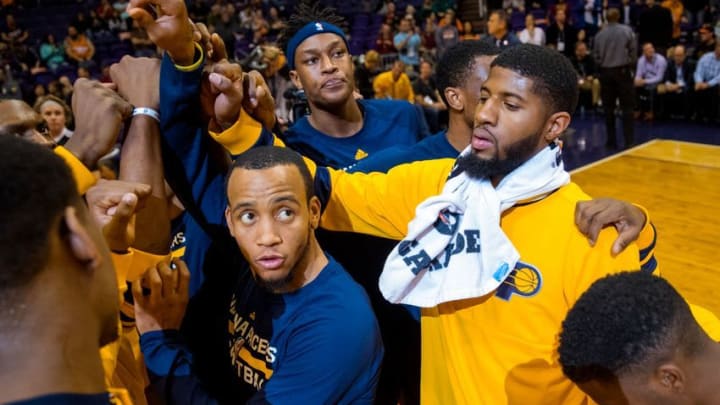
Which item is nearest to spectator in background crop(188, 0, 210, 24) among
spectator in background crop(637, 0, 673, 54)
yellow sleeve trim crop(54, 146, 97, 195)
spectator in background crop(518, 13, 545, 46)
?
spectator in background crop(518, 13, 545, 46)

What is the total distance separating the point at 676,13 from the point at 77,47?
11.4 m

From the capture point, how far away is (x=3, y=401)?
0.97 m

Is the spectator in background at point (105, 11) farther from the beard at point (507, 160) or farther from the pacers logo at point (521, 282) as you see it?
the pacers logo at point (521, 282)

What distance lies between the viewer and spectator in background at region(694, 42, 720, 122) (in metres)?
9.77

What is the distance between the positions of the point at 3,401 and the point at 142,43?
12.1m

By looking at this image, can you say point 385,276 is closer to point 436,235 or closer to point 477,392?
point 436,235

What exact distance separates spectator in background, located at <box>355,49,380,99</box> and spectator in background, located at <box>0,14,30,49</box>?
7037 millimetres

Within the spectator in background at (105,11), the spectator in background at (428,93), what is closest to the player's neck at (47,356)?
the spectator in background at (428,93)

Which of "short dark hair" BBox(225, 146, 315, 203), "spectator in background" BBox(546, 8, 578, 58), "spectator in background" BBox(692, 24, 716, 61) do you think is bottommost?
"spectator in background" BBox(692, 24, 716, 61)

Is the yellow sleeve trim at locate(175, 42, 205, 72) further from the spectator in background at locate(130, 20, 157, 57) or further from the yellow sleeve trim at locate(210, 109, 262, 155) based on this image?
the spectator in background at locate(130, 20, 157, 57)

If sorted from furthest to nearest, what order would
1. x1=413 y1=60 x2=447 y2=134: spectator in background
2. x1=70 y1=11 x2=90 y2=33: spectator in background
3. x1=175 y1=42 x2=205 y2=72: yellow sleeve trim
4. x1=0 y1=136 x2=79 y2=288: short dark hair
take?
x1=70 y1=11 x2=90 y2=33: spectator in background < x1=413 y1=60 x2=447 y2=134: spectator in background < x1=175 y1=42 x2=205 y2=72: yellow sleeve trim < x1=0 y1=136 x2=79 y2=288: short dark hair

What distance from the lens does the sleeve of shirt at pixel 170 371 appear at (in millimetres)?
1743

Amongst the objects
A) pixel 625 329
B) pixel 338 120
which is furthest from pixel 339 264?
pixel 338 120

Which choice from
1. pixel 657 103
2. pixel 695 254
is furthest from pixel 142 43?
pixel 695 254
